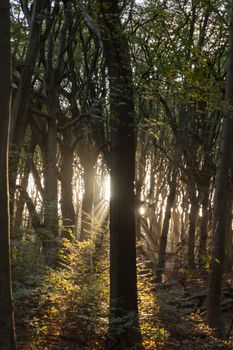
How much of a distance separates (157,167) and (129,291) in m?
21.5

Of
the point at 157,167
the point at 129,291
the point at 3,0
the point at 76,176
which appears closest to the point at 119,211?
the point at 129,291

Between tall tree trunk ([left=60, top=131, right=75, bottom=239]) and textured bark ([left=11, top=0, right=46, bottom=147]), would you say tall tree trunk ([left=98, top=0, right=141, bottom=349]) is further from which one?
tall tree trunk ([left=60, top=131, right=75, bottom=239])

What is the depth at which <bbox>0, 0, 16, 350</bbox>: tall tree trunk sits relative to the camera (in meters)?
4.92

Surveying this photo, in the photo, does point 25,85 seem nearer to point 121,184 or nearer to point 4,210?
point 121,184

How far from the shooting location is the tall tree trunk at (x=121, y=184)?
684 centimetres

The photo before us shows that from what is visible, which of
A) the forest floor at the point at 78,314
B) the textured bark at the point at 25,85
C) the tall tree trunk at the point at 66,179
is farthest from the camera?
the tall tree trunk at the point at 66,179

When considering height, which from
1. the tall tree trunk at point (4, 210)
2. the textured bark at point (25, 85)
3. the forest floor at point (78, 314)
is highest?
the textured bark at point (25, 85)

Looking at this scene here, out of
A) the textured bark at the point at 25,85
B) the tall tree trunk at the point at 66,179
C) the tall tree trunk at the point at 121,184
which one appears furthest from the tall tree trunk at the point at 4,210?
the tall tree trunk at the point at 66,179

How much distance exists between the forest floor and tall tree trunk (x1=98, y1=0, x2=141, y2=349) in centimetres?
32

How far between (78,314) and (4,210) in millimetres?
3029

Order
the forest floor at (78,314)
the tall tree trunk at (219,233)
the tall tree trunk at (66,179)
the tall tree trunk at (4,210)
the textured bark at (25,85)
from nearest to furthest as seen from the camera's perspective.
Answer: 1. the tall tree trunk at (4,210)
2. the forest floor at (78,314)
3. the textured bark at (25,85)
4. the tall tree trunk at (219,233)
5. the tall tree trunk at (66,179)

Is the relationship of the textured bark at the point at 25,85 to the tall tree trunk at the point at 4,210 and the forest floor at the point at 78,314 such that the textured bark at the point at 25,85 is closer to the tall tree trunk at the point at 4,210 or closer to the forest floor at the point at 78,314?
the forest floor at the point at 78,314

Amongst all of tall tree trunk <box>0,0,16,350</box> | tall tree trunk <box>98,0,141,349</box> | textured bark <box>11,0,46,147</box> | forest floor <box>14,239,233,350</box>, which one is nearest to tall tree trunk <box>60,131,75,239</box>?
textured bark <box>11,0,46,147</box>

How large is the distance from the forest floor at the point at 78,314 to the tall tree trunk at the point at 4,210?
60.1 inches
